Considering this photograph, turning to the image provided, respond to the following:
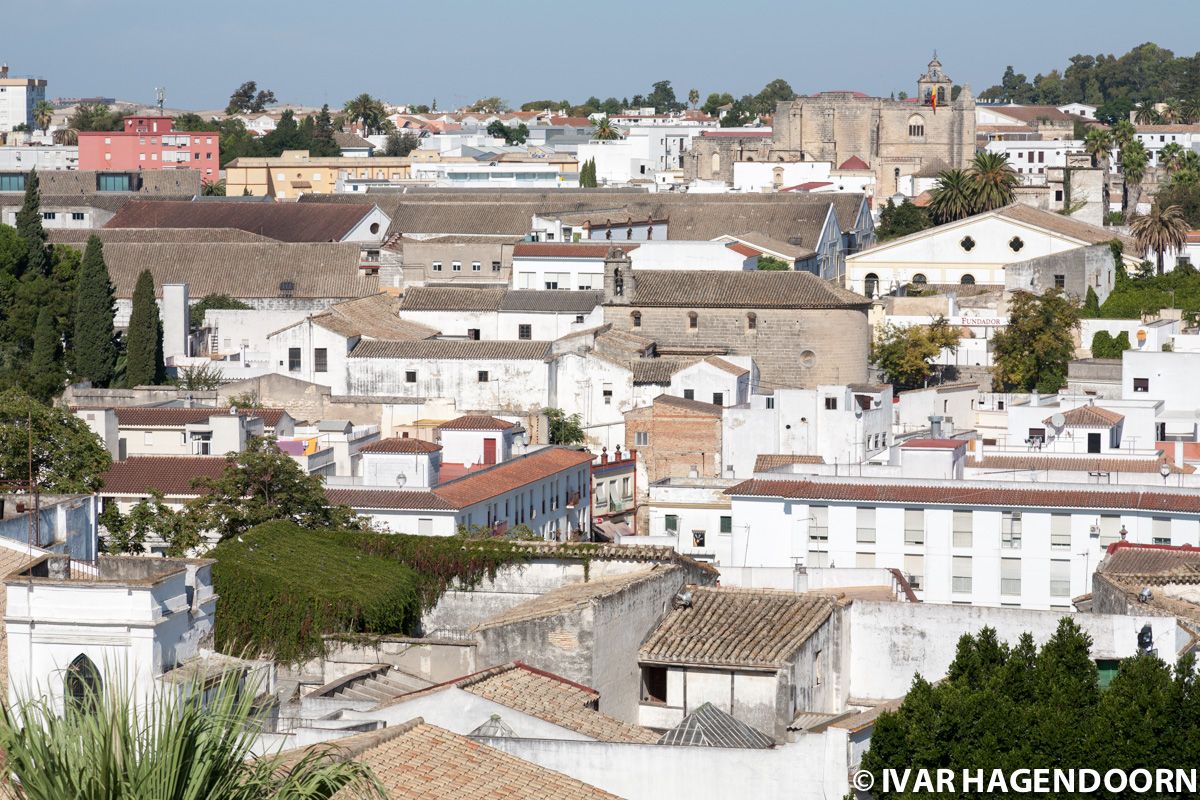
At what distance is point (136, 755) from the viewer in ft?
37.7

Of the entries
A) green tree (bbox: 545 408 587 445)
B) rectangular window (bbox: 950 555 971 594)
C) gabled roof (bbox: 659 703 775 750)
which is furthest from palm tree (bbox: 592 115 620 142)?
gabled roof (bbox: 659 703 775 750)

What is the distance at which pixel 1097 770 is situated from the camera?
17.0 m

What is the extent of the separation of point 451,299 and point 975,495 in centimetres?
2994

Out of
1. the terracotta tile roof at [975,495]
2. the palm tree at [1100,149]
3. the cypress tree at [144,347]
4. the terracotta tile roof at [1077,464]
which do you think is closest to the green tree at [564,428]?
the cypress tree at [144,347]


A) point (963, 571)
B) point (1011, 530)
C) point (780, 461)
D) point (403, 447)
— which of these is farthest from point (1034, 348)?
point (1011, 530)

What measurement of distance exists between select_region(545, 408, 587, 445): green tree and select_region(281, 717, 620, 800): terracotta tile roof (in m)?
33.6

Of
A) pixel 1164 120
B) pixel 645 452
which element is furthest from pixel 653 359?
pixel 1164 120

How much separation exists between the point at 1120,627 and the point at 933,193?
2520 inches

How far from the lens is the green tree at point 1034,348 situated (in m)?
57.9

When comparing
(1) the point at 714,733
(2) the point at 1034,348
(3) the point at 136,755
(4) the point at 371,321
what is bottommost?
(1) the point at 714,733

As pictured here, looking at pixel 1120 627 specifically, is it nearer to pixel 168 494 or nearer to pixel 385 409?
pixel 168 494

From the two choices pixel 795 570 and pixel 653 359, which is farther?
pixel 653 359

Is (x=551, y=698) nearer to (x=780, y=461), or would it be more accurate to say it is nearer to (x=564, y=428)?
(x=780, y=461)

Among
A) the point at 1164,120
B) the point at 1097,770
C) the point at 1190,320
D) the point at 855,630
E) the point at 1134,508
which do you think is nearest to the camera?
the point at 1097,770
